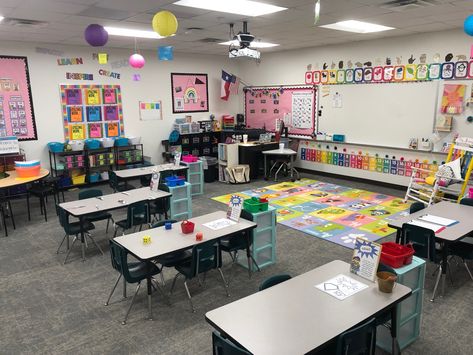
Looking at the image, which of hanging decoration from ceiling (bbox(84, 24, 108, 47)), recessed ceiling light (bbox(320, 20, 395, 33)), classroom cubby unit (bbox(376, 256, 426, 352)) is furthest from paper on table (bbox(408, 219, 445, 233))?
hanging decoration from ceiling (bbox(84, 24, 108, 47))

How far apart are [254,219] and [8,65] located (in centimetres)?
661

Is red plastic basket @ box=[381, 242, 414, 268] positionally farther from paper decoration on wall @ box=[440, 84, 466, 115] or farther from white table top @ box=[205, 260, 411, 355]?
paper decoration on wall @ box=[440, 84, 466, 115]

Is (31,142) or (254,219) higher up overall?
(31,142)

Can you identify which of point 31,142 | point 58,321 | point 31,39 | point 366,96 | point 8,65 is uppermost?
point 31,39

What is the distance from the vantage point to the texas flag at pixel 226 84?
11.4m

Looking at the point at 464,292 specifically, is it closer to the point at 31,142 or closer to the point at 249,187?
the point at 249,187

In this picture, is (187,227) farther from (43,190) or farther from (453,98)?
(453,98)

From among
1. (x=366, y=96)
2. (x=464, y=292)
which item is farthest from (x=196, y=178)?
(x=464, y=292)

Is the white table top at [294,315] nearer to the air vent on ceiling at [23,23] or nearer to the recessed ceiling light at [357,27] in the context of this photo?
the recessed ceiling light at [357,27]

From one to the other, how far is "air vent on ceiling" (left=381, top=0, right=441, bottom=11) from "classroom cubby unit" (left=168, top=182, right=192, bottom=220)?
4.07 metres

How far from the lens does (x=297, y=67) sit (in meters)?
10.2

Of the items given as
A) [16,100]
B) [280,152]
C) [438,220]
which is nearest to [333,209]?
[280,152]

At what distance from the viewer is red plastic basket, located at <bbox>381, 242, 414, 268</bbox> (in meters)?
3.09

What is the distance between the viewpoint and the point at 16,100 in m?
8.10
